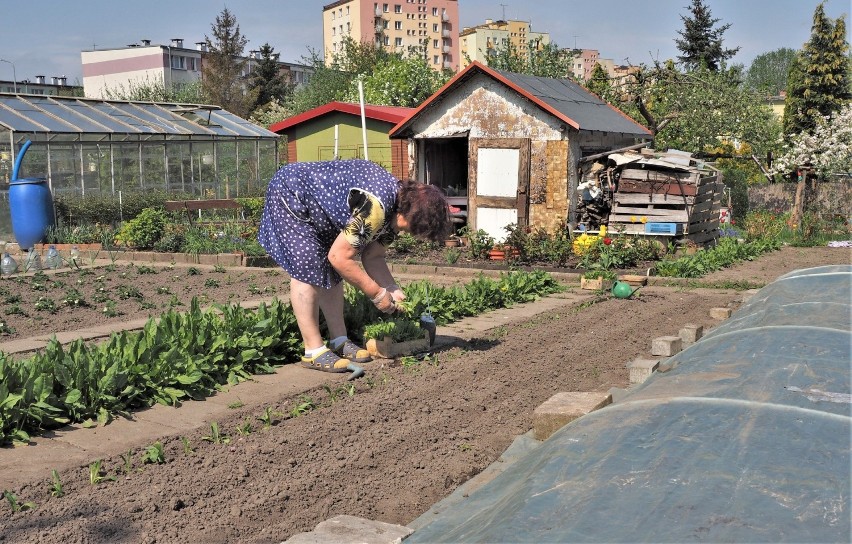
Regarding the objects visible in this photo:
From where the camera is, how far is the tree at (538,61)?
94.7ft

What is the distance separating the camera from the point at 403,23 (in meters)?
96.6

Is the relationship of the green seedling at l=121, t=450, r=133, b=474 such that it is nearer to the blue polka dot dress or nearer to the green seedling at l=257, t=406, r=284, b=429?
the green seedling at l=257, t=406, r=284, b=429

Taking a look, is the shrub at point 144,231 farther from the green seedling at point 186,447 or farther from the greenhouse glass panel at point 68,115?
the green seedling at point 186,447

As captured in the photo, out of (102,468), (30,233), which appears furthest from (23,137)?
(102,468)

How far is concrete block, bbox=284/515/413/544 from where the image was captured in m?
2.94

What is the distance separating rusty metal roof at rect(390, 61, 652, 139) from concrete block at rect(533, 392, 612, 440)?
436 inches

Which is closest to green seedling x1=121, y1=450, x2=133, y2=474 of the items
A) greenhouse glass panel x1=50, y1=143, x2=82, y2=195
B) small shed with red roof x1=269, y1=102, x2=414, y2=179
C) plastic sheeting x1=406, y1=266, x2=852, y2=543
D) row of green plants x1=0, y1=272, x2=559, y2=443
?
row of green plants x1=0, y1=272, x2=559, y2=443

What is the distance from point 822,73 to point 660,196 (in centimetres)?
1857

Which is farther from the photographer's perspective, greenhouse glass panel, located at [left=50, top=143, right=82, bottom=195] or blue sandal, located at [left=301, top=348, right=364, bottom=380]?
greenhouse glass panel, located at [left=50, top=143, right=82, bottom=195]

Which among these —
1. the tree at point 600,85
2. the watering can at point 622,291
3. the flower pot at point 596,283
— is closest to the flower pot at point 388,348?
the watering can at point 622,291

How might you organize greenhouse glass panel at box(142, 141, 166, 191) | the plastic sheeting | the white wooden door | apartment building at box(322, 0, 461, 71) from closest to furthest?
1. the plastic sheeting
2. the white wooden door
3. greenhouse glass panel at box(142, 141, 166, 191)
4. apartment building at box(322, 0, 461, 71)

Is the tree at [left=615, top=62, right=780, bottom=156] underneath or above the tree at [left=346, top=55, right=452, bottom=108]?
underneath

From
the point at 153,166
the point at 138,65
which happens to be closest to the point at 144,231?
the point at 153,166

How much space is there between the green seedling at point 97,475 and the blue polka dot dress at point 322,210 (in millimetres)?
2142
